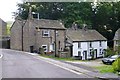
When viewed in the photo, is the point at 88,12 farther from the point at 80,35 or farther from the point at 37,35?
the point at 80,35

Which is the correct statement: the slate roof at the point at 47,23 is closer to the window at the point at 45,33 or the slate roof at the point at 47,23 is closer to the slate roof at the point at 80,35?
the window at the point at 45,33

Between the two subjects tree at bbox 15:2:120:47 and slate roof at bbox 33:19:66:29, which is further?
slate roof at bbox 33:19:66:29

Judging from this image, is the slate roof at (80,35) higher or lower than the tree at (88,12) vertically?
lower

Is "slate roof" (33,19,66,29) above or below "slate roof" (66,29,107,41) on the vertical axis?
above

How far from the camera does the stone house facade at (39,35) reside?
3484 centimetres

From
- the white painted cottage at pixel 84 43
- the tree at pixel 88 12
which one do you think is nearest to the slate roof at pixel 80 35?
the white painted cottage at pixel 84 43

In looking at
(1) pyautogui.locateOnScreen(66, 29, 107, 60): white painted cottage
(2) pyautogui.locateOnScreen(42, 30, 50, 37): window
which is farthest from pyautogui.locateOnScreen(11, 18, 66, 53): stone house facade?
(1) pyautogui.locateOnScreen(66, 29, 107, 60): white painted cottage

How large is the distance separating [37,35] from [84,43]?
833 centimetres

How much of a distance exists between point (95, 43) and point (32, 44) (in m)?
10.3

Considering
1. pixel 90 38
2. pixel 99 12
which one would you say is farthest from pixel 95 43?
pixel 99 12

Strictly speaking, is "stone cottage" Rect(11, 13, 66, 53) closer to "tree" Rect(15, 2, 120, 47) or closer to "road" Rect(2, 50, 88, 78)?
"tree" Rect(15, 2, 120, 47)

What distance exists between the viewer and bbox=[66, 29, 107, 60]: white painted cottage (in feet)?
127

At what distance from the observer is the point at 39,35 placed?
34906 mm

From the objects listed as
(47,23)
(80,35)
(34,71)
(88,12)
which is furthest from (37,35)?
Answer: (34,71)
